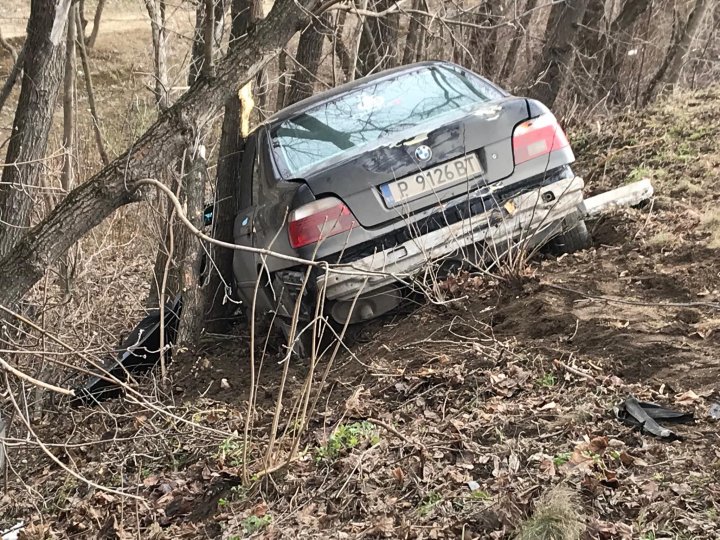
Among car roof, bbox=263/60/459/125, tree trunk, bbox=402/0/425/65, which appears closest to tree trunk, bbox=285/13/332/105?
tree trunk, bbox=402/0/425/65

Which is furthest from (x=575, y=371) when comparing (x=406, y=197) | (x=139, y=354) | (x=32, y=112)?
(x=32, y=112)

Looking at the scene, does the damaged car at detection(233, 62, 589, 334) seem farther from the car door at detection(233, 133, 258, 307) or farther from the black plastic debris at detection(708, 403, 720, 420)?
the black plastic debris at detection(708, 403, 720, 420)

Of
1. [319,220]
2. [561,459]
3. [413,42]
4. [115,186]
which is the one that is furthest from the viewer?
[413,42]

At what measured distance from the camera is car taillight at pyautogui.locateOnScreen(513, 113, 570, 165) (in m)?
4.77

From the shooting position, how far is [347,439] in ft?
11.8

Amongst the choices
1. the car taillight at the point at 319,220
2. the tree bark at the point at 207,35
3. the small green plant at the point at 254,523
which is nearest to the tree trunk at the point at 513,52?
the tree bark at the point at 207,35

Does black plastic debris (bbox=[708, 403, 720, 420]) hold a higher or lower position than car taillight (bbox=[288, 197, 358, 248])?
lower

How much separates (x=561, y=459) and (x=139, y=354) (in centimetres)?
399

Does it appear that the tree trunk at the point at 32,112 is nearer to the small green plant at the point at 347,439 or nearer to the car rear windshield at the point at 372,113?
the car rear windshield at the point at 372,113

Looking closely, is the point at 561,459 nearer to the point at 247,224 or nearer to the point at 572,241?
the point at 572,241

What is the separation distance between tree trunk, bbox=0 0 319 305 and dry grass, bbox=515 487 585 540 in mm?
2957

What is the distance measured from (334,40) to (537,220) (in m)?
6.12

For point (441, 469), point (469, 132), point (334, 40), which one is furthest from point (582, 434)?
point (334, 40)

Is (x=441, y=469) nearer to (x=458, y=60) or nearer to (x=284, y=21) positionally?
(x=284, y=21)
